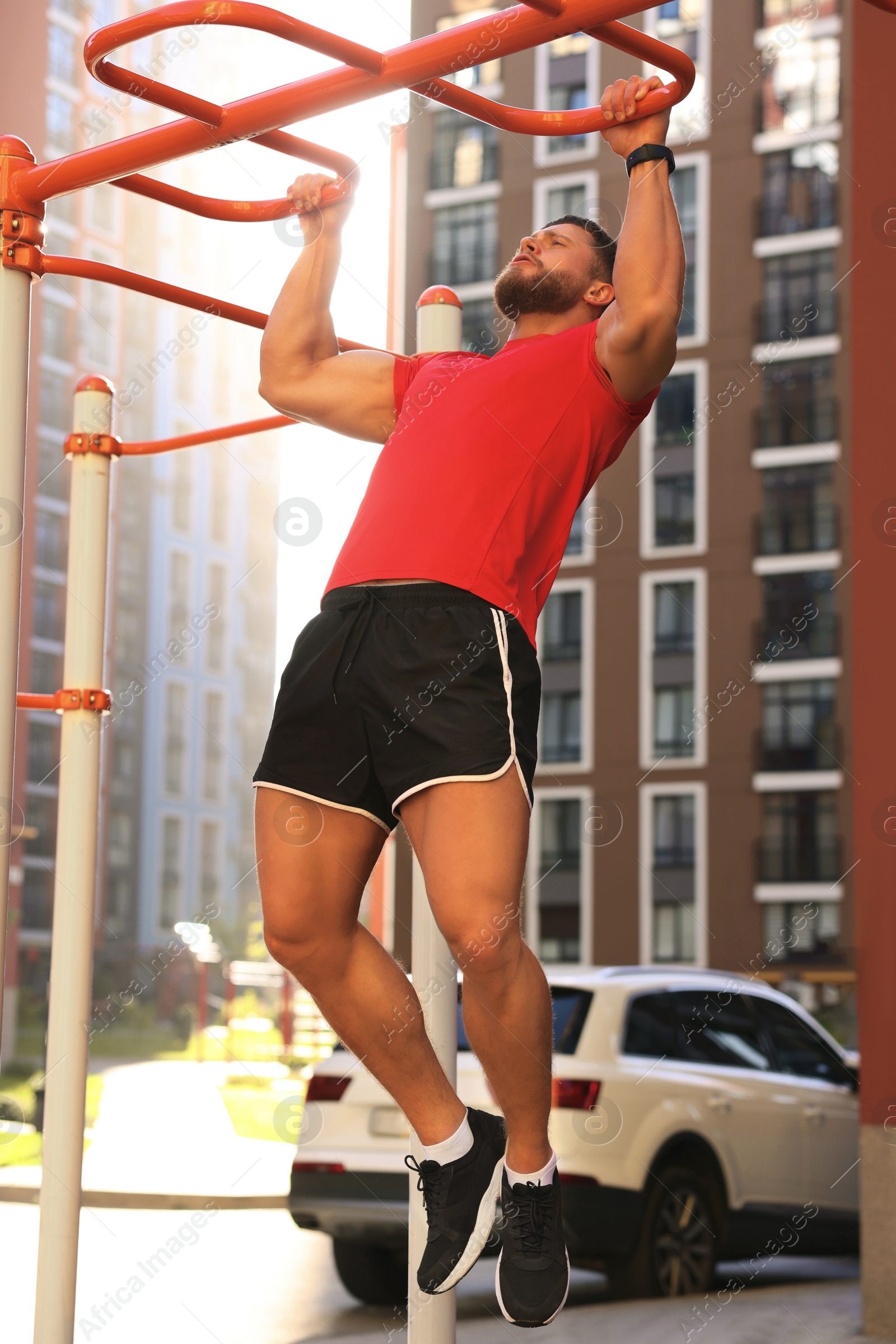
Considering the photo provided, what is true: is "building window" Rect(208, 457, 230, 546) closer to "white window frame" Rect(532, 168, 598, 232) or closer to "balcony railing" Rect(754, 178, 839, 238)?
"white window frame" Rect(532, 168, 598, 232)

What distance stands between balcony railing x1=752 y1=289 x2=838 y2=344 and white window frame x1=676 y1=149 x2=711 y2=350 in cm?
115

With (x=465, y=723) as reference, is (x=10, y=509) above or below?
above

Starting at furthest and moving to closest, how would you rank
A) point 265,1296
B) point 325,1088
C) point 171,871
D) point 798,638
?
1. point 171,871
2. point 798,638
3. point 265,1296
4. point 325,1088

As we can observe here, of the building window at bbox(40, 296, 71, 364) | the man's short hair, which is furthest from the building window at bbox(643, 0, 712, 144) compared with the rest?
the man's short hair

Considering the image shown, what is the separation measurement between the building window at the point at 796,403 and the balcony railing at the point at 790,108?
562 centimetres

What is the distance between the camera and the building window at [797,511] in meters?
33.0

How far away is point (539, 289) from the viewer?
2389 millimetres

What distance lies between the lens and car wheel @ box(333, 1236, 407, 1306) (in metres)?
5.93

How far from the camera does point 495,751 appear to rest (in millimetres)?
2023

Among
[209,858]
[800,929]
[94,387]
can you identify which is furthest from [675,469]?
[94,387]

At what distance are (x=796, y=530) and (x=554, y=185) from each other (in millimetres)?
9870

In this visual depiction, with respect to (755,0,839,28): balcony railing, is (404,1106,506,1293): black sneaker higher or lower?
lower

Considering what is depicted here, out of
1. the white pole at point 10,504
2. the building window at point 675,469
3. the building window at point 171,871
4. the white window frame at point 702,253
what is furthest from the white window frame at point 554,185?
the white pole at point 10,504

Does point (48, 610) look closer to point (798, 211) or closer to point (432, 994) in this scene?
point (798, 211)
